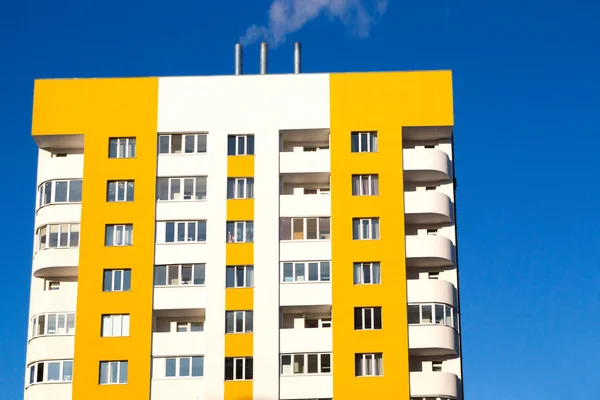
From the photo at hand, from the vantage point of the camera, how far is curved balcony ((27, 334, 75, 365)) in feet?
275

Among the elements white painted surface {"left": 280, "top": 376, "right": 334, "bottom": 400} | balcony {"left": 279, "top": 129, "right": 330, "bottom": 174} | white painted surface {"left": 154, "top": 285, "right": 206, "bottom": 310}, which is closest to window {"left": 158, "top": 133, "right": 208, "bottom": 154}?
balcony {"left": 279, "top": 129, "right": 330, "bottom": 174}

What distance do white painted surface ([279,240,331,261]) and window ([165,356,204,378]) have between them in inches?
326

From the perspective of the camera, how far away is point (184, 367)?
83438 millimetres

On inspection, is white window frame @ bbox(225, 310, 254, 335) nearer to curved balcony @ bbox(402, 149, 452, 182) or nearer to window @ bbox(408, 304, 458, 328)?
window @ bbox(408, 304, 458, 328)

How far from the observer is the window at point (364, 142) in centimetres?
8725

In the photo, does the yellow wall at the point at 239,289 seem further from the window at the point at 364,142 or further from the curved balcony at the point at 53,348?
the curved balcony at the point at 53,348

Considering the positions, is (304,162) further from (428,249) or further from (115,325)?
(115,325)

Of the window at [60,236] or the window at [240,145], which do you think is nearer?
the window at [60,236]

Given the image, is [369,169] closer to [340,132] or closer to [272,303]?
[340,132]

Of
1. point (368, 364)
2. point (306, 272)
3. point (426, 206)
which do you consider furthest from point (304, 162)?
point (368, 364)

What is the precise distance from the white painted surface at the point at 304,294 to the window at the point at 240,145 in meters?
9.12

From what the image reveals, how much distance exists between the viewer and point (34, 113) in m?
89.1

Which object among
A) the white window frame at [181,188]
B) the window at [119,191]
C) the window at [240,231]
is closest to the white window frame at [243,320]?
the window at [240,231]

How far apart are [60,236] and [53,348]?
7.28 metres
